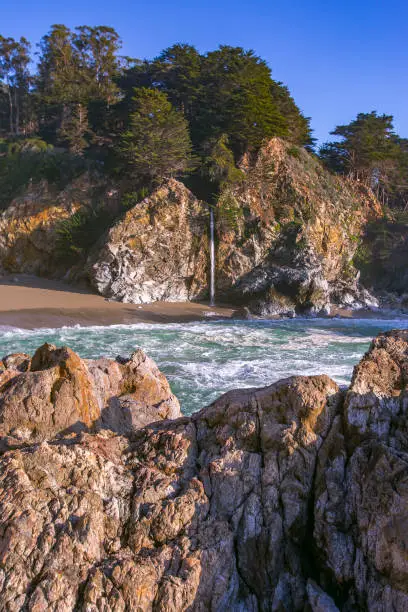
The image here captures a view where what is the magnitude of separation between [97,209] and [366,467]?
23.5 meters

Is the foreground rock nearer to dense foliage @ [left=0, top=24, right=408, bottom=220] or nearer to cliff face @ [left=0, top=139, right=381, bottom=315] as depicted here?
cliff face @ [left=0, top=139, right=381, bottom=315]

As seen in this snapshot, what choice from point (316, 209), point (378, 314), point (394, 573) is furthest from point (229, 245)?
point (394, 573)

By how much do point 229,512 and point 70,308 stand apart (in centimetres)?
1708

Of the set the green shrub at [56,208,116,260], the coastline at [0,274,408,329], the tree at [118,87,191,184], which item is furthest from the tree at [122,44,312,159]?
the coastline at [0,274,408,329]

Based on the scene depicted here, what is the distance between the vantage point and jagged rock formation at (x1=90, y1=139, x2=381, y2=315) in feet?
71.1

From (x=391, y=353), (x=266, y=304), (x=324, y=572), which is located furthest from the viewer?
(x=266, y=304)

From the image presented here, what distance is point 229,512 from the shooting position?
275 cm

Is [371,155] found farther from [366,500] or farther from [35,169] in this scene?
[366,500]

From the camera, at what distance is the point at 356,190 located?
104 ft

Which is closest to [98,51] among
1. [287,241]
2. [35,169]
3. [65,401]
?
[35,169]

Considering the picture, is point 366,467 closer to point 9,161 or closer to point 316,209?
point 316,209

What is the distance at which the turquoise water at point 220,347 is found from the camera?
980 cm

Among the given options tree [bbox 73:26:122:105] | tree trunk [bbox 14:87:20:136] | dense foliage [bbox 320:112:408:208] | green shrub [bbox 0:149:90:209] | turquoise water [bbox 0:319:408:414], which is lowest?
turquoise water [bbox 0:319:408:414]

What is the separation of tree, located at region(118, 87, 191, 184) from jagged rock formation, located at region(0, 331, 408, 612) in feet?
69.1
